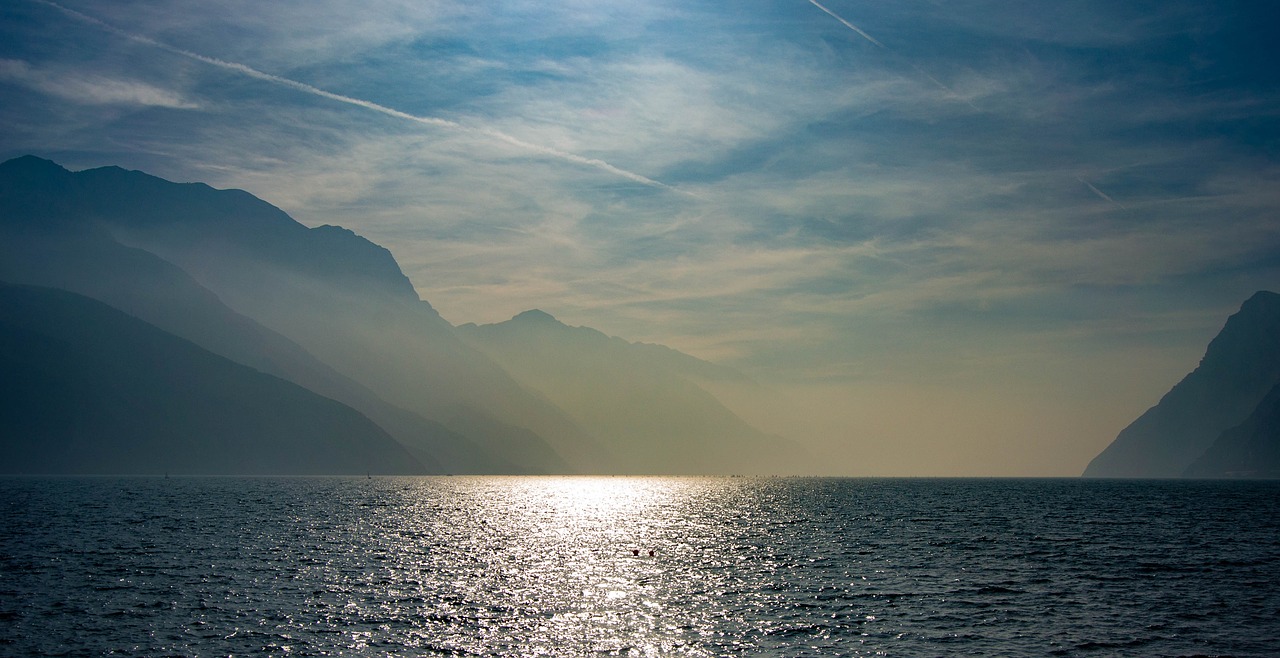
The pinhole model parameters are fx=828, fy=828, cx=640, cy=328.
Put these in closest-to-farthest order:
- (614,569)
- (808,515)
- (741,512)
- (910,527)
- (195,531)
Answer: (614,569), (195,531), (910,527), (808,515), (741,512)

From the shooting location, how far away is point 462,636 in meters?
44.1

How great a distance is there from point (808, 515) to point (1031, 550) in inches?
2421

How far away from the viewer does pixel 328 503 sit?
161500 mm

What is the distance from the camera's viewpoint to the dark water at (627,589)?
42844mm

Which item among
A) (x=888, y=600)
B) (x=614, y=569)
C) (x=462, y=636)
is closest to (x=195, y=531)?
(x=614, y=569)

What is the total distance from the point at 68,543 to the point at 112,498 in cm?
9371

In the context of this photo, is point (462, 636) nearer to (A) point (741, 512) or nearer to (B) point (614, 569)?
(B) point (614, 569)

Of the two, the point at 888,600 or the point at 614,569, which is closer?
the point at 888,600

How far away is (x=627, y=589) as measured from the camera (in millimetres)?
59250

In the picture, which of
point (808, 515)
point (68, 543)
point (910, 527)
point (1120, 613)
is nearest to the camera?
point (1120, 613)

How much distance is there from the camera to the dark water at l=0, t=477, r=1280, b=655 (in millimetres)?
42844

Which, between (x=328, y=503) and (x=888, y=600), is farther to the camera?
(x=328, y=503)

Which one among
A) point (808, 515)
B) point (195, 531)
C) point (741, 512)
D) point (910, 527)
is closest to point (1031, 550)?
point (910, 527)

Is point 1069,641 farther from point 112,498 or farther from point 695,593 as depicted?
point 112,498
